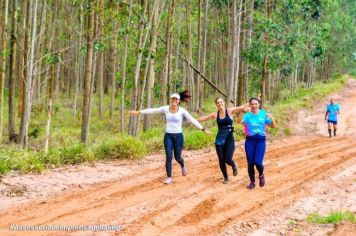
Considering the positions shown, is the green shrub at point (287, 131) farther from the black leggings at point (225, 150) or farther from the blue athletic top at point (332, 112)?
the black leggings at point (225, 150)

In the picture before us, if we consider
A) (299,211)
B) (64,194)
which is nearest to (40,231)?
(64,194)

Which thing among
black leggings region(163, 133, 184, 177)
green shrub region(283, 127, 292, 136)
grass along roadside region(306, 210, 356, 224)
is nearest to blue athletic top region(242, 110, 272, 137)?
black leggings region(163, 133, 184, 177)

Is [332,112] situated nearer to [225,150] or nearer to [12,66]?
[225,150]

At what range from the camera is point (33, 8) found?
14.9m

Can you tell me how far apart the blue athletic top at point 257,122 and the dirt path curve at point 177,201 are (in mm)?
1095

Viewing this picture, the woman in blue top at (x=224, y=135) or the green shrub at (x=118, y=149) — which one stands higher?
the woman in blue top at (x=224, y=135)

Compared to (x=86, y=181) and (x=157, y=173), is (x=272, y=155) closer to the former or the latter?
(x=157, y=173)

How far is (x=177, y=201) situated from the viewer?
25.4ft

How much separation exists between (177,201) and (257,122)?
2322mm

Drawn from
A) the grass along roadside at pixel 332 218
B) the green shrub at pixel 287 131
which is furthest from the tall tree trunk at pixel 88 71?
the green shrub at pixel 287 131

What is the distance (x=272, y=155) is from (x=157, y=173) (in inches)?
176

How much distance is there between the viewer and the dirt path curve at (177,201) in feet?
21.4

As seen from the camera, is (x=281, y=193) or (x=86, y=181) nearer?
(x=281, y=193)

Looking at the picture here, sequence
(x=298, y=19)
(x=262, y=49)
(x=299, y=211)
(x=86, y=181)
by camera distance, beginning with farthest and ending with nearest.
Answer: (x=298, y=19)
(x=262, y=49)
(x=86, y=181)
(x=299, y=211)
